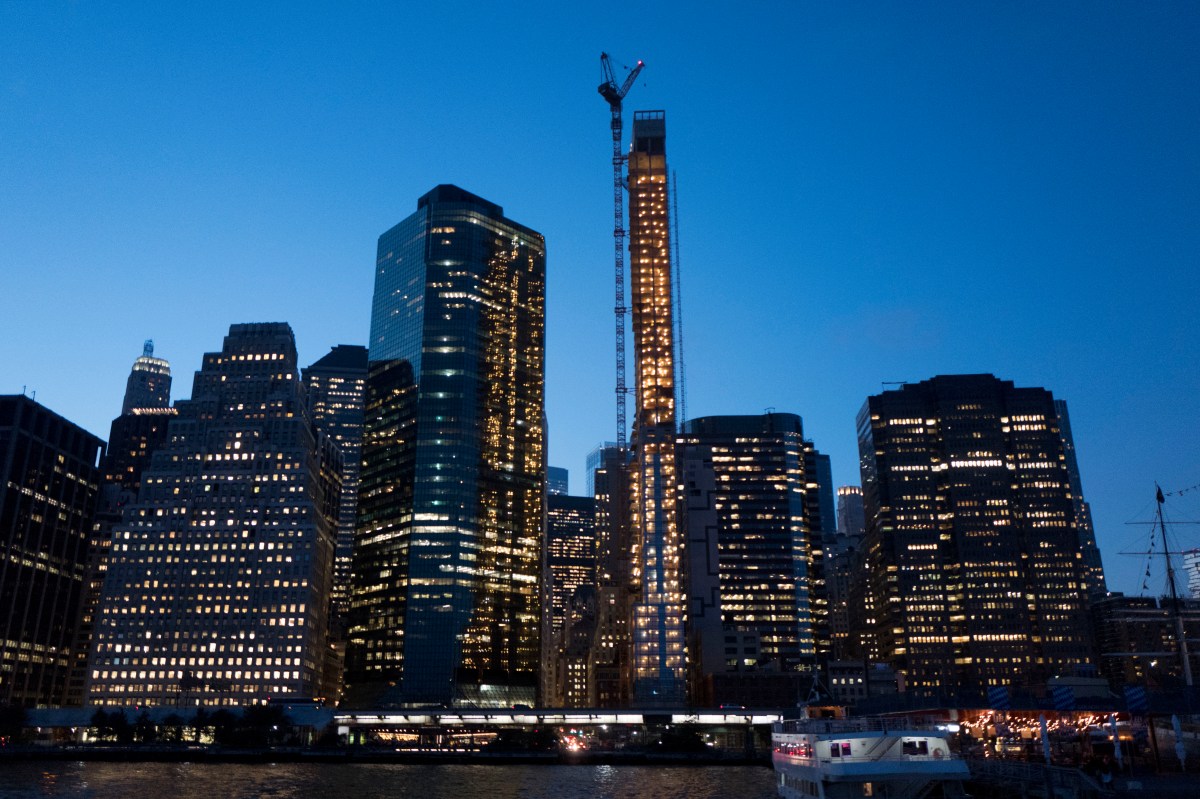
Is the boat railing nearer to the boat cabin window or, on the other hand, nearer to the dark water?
the boat cabin window

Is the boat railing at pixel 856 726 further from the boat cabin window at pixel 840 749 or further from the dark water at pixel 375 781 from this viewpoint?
the dark water at pixel 375 781

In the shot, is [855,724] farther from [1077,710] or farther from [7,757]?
[7,757]

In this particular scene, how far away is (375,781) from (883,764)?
75152 mm

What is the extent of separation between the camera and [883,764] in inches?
2803

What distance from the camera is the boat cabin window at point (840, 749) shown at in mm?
74062

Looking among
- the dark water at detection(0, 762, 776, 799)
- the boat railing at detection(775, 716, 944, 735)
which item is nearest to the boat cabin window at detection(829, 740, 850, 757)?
the boat railing at detection(775, 716, 944, 735)

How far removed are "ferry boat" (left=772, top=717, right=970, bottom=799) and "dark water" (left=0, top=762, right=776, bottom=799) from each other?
28.0 metres

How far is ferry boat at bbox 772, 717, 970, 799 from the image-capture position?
70.4 metres

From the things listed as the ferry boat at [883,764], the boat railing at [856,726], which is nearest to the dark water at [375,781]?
the boat railing at [856,726]

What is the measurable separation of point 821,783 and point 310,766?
116 meters

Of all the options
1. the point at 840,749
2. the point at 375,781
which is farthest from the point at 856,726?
the point at 375,781

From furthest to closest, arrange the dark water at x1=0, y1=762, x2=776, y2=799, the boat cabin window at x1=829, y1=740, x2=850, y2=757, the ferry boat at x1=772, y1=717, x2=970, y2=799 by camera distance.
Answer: the dark water at x1=0, y1=762, x2=776, y2=799, the boat cabin window at x1=829, y1=740, x2=850, y2=757, the ferry boat at x1=772, y1=717, x2=970, y2=799

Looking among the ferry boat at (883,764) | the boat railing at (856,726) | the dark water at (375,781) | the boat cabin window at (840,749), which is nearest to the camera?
the ferry boat at (883,764)

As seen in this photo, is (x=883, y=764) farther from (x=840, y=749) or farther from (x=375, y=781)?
(x=375, y=781)
